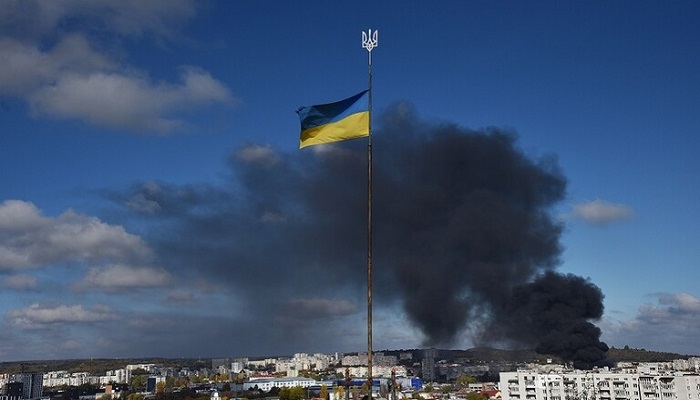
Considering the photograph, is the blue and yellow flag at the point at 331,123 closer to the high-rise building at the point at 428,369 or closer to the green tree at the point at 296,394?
the green tree at the point at 296,394

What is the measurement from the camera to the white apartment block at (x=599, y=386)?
174 feet

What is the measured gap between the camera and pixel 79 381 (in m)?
152

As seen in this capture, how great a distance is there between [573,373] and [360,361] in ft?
467

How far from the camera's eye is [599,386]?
2216 inches

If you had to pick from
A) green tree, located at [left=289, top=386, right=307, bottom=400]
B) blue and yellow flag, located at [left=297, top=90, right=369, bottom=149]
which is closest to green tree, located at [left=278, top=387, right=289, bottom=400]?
green tree, located at [left=289, top=386, right=307, bottom=400]

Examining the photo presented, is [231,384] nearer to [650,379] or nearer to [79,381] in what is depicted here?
[79,381]

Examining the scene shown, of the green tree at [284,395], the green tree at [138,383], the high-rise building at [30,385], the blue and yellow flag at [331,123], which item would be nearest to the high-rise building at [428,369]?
the green tree at [284,395]

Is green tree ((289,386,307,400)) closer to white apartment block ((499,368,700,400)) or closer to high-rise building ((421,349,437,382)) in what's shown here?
white apartment block ((499,368,700,400))

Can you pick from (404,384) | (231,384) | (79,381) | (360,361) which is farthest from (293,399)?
(360,361)

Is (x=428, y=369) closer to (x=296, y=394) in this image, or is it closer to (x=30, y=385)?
(x=296, y=394)

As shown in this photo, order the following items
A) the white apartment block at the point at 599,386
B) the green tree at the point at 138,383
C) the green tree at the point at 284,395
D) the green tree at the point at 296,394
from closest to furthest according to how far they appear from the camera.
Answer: the white apartment block at the point at 599,386 < the green tree at the point at 284,395 < the green tree at the point at 296,394 < the green tree at the point at 138,383

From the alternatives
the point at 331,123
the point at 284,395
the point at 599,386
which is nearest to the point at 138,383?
the point at 284,395

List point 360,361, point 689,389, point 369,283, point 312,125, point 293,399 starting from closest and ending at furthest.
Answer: point 369,283, point 312,125, point 689,389, point 293,399, point 360,361

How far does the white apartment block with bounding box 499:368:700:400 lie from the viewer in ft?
174
